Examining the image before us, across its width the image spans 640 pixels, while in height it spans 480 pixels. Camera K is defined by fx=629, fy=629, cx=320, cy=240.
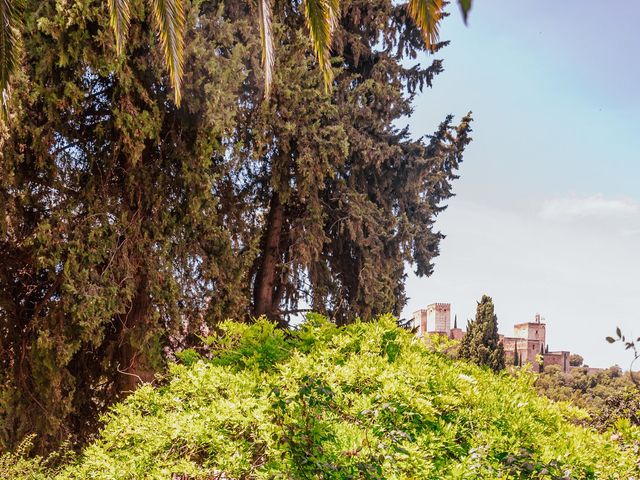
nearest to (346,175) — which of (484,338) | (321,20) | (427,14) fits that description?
(321,20)

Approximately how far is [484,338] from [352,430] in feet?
72.8

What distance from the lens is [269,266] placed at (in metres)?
10.6

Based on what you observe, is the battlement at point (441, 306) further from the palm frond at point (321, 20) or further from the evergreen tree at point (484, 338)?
the palm frond at point (321, 20)

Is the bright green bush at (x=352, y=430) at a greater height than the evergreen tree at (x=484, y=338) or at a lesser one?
lesser

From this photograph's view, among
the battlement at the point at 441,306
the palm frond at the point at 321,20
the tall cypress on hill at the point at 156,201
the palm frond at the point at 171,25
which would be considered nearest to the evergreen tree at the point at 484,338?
the tall cypress on hill at the point at 156,201

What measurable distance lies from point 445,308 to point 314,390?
4281 centimetres

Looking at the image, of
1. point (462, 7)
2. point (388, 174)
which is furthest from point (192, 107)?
point (462, 7)

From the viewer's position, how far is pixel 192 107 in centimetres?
792

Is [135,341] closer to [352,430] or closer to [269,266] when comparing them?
[269,266]

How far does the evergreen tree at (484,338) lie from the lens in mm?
23312

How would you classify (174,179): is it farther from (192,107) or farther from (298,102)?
(298,102)

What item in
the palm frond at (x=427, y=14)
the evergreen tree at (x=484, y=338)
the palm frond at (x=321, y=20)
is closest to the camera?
the palm frond at (x=427, y=14)

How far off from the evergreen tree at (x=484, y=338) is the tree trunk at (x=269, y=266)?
14390mm

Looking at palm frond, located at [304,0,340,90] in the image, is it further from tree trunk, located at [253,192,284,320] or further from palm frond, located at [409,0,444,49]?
tree trunk, located at [253,192,284,320]
